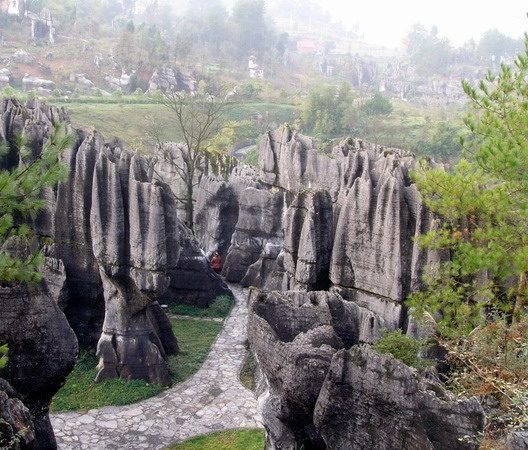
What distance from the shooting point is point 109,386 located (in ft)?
40.8

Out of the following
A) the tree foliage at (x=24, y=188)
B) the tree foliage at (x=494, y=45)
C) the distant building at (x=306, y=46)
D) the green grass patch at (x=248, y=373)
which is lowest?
the green grass patch at (x=248, y=373)

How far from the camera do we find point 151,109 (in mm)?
51219

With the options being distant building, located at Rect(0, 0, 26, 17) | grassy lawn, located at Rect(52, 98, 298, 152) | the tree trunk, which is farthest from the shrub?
distant building, located at Rect(0, 0, 26, 17)

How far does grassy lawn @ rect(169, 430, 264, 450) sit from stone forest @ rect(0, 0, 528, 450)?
4 cm

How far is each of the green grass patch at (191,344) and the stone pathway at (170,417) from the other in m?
0.26

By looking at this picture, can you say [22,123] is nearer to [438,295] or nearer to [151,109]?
[438,295]

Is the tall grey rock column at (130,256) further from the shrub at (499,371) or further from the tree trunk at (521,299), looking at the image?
the tree trunk at (521,299)

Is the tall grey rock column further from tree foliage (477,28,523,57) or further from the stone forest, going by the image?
tree foliage (477,28,523,57)

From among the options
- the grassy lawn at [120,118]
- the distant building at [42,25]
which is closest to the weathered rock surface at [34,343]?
the grassy lawn at [120,118]

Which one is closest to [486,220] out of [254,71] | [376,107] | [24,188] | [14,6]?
[24,188]

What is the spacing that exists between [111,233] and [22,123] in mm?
4861

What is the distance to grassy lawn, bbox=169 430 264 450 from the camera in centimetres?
1066

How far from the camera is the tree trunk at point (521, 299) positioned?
977 cm

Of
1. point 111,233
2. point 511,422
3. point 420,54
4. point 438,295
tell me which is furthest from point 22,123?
point 420,54
